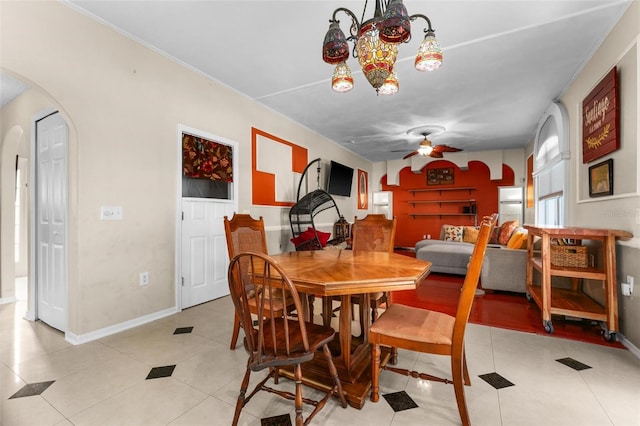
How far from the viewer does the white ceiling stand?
7.82 ft

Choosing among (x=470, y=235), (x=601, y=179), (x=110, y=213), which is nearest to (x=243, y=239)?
(x=110, y=213)

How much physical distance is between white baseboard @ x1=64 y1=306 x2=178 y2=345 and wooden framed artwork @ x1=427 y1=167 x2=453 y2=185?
738cm

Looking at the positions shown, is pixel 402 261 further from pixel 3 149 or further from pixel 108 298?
pixel 3 149

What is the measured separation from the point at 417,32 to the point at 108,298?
12.3 feet

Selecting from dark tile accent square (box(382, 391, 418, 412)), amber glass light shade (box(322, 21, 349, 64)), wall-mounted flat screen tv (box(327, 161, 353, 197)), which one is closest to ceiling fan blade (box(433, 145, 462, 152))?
wall-mounted flat screen tv (box(327, 161, 353, 197))

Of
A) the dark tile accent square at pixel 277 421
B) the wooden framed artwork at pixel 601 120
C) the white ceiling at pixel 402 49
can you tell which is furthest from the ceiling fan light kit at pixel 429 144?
the dark tile accent square at pixel 277 421

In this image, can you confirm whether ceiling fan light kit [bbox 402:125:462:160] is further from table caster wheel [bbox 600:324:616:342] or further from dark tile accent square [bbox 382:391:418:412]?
dark tile accent square [bbox 382:391:418:412]

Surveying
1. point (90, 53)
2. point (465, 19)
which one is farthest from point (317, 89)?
point (90, 53)

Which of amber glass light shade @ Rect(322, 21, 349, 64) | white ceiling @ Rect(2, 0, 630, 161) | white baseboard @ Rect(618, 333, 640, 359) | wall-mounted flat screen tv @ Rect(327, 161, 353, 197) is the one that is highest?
white ceiling @ Rect(2, 0, 630, 161)

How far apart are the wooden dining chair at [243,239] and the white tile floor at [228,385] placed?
1.42ft

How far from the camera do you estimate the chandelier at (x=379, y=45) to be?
1438mm

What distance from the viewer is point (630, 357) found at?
2.12 metres

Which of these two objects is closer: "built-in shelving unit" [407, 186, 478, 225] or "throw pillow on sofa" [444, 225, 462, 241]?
"throw pillow on sofa" [444, 225, 462, 241]

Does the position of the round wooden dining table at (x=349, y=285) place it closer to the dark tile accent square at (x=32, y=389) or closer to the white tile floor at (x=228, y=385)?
the white tile floor at (x=228, y=385)
